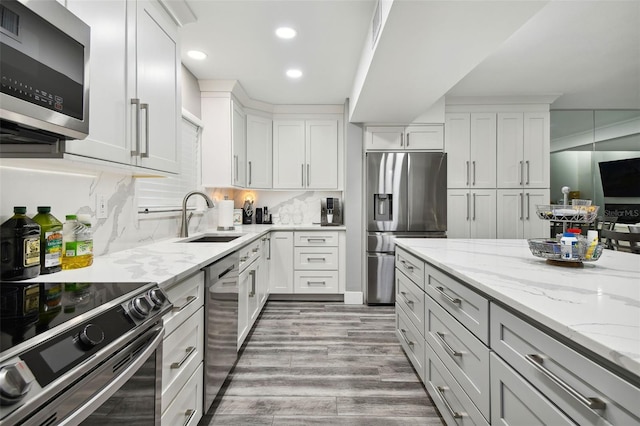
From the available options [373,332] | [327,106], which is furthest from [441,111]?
[373,332]

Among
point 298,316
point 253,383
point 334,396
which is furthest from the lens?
point 298,316

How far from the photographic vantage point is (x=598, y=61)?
3059mm

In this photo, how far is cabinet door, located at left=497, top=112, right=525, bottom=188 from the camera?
3947 mm

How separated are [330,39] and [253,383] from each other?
105 inches

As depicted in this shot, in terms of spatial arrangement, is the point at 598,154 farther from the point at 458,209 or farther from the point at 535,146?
the point at 458,209

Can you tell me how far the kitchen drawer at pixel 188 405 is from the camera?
1.28 metres

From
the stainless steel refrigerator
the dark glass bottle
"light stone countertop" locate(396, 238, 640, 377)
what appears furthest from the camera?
the stainless steel refrigerator

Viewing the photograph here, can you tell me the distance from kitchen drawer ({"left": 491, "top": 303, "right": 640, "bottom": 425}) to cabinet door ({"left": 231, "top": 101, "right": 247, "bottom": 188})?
3086 mm

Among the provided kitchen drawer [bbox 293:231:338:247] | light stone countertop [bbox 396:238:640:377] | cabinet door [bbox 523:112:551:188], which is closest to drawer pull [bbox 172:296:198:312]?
light stone countertop [bbox 396:238:640:377]

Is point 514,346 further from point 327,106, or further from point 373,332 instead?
point 327,106

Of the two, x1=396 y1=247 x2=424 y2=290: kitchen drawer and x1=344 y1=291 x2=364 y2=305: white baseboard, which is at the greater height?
x1=396 y1=247 x2=424 y2=290: kitchen drawer

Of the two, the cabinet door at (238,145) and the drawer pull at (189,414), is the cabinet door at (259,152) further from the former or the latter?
the drawer pull at (189,414)

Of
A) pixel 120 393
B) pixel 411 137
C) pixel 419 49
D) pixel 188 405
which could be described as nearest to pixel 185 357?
pixel 188 405

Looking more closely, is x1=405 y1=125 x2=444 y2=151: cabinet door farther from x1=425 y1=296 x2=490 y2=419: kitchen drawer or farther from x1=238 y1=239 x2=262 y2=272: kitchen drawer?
x1=425 y1=296 x2=490 y2=419: kitchen drawer
